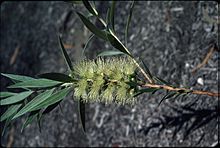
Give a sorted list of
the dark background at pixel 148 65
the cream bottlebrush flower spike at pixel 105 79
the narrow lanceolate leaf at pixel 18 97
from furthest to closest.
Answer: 1. the dark background at pixel 148 65
2. the narrow lanceolate leaf at pixel 18 97
3. the cream bottlebrush flower spike at pixel 105 79

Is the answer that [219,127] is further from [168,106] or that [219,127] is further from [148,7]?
[148,7]

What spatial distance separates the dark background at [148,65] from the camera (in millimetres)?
2504

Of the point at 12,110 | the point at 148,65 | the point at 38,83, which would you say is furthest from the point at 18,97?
the point at 148,65

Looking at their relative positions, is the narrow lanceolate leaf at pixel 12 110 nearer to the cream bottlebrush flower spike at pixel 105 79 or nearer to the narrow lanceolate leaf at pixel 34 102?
the narrow lanceolate leaf at pixel 34 102

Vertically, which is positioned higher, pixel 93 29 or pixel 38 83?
pixel 93 29

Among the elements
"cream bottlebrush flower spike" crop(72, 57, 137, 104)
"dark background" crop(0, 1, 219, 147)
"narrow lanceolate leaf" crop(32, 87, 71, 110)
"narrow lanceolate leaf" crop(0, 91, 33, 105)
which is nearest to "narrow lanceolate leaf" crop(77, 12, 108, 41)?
"cream bottlebrush flower spike" crop(72, 57, 137, 104)

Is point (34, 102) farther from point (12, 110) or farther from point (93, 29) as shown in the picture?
point (93, 29)

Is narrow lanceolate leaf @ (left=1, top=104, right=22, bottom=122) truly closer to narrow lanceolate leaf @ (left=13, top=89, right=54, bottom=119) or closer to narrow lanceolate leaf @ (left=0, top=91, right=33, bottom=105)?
narrow lanceolate leaf @ (left=0, top=91, right=33, bottom=105)

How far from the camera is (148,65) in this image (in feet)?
9.23

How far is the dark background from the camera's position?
2504mm

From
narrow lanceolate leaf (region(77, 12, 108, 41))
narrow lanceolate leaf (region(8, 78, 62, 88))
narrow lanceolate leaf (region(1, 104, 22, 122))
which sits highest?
narrow lanceolate leaf (region(77, 12, 108, 41))

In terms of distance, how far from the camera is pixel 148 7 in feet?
9.73

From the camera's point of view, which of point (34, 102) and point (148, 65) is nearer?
point (34, 102)

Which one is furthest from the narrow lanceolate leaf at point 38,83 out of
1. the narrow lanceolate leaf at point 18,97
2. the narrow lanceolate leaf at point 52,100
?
the narrow lanceolate leaf at point 18,97
